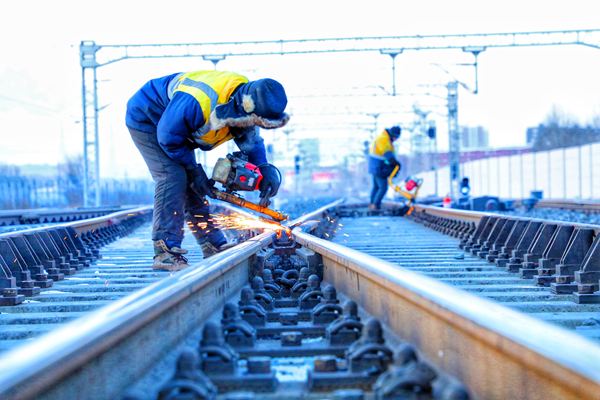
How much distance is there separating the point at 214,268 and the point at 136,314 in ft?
3.69

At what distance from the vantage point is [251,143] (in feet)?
18.6

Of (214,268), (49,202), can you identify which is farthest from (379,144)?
(49,202)

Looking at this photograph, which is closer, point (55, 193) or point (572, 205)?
point (572, 205)

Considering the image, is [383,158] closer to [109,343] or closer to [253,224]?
[253,224]

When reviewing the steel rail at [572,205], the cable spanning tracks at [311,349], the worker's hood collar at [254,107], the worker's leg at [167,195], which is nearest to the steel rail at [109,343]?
the cable spanning tracks at [311,349]

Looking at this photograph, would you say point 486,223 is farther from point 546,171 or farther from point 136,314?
point 546,171

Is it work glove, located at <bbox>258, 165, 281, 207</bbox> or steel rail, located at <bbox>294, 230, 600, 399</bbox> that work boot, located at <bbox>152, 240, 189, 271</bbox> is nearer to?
work glove, located at <bbox>258, 165, 281, 207</bbox>

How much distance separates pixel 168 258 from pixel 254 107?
1615 mm

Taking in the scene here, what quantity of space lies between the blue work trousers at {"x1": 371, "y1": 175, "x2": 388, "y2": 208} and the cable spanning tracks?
12.7 meters

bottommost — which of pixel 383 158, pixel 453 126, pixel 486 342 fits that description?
pixel 486 342

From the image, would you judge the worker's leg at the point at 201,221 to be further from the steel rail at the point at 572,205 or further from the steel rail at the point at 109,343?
the steel rail at the point at 572,205

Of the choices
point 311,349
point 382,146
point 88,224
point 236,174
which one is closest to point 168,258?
point 236,174

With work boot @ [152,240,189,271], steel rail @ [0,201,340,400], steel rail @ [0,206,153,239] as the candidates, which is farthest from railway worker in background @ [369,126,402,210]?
steel rail @ [0,201,340,400]

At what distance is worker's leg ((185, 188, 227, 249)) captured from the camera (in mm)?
5926
